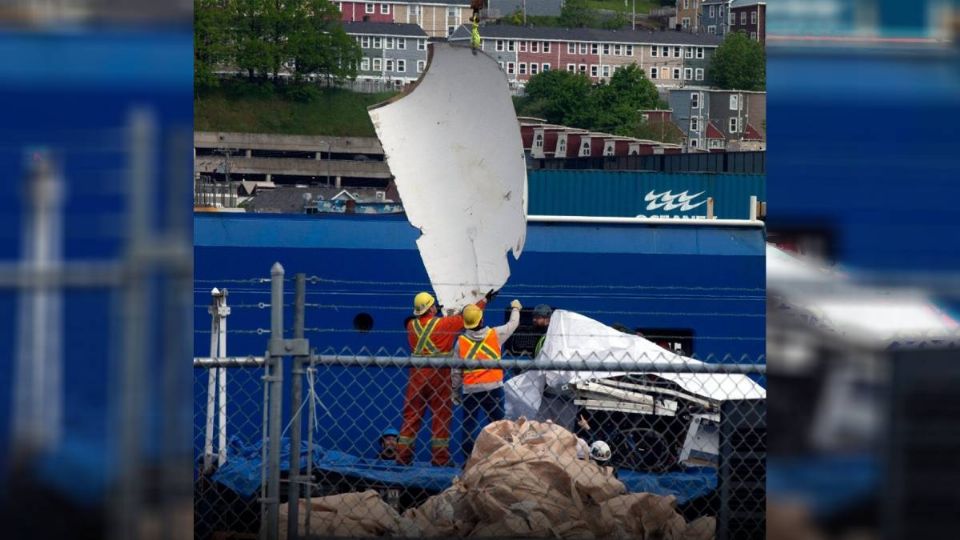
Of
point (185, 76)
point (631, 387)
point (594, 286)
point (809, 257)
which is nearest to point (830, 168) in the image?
point (809, 257)

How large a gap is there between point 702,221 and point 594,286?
0.78 meters

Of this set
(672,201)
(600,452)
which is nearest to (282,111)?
(600,452)

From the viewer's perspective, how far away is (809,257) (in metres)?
1.96

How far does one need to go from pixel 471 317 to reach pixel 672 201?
13.0 ft

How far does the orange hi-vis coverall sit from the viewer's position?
4714 mm

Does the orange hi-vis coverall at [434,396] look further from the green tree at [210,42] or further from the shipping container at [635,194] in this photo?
the shipping container at [635,194]

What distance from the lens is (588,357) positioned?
5.82 meters

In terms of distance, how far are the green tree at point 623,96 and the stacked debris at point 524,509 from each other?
947 mm

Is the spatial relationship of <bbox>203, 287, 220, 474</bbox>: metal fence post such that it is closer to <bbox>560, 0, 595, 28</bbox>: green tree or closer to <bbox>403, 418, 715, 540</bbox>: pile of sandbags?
<bbox>403, 418, 715, 540</bbox>: pile of sandbags

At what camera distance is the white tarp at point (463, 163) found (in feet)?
11.5

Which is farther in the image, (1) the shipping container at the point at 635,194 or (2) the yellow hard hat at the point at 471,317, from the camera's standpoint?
(1) the shipping container at the point at 635,194

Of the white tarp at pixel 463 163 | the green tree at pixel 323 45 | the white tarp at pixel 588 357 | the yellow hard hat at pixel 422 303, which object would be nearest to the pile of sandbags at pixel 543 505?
the white tarp at pixel 463 163

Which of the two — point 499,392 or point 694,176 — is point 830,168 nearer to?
point 499,392

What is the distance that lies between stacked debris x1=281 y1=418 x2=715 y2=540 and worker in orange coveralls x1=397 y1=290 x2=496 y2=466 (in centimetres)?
82
